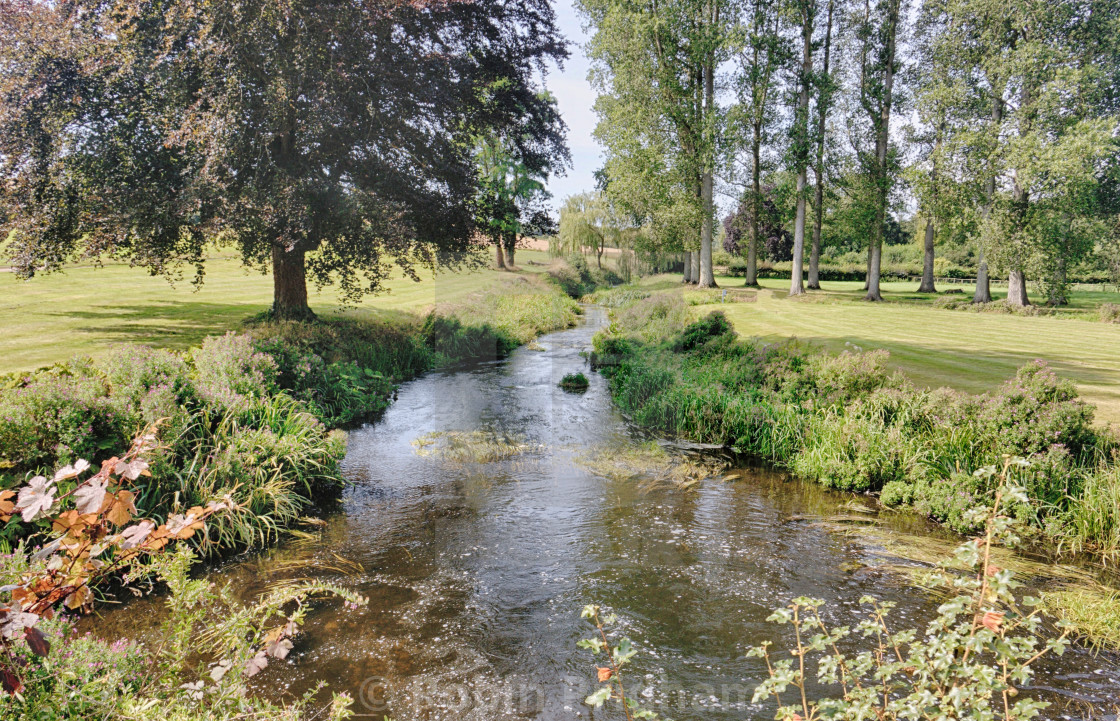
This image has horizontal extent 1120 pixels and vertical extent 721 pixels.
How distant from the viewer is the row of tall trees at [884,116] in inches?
888

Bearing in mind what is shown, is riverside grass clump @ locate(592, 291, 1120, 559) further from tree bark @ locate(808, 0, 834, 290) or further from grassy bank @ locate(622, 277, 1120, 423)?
tree bark @ locate(808, 0, 834, 290)

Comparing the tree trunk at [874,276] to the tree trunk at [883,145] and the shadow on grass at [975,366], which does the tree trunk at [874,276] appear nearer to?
the tree trunk at [883,145]

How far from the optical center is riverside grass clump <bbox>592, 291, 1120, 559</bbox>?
6242mm

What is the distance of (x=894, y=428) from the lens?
771 centimetres

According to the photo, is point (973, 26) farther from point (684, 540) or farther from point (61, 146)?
point (61, 146)

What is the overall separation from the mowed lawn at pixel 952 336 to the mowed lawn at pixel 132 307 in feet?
35.7

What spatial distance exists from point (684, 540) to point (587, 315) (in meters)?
22.2

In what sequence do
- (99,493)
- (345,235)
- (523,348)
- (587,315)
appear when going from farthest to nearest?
(587,315) < (523,348) < (345,235) < (99,493)

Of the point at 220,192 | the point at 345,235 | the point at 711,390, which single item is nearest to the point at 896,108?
the point at 711,390

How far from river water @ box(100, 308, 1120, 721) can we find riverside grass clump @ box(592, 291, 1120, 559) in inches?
24.9

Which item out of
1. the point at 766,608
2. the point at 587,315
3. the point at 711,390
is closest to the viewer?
the point at 766,608

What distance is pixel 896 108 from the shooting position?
1151 inches

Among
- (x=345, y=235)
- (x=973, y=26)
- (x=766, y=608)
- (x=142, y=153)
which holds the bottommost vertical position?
(x=766, y=608)

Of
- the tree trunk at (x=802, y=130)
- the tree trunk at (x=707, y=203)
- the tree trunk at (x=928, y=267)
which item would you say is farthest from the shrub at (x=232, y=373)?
the tree trunk at (x=928, y=267)
